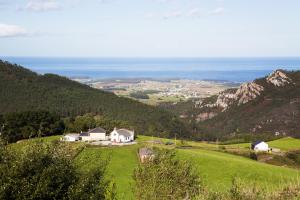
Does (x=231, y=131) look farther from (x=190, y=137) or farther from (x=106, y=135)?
(x=106, y=135)

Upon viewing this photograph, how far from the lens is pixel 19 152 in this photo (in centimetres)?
2289

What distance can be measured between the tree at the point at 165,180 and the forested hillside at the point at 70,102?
98642 mm

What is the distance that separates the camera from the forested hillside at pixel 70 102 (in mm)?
145000

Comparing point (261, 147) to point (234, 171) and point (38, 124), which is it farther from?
point (38, 124)

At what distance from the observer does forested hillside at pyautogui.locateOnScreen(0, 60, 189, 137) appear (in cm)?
14500

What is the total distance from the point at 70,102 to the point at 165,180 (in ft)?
430

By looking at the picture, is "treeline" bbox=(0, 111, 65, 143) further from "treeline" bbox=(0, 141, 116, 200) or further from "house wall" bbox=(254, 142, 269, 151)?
"treeline" bbox=(0, 141, 116, 200)

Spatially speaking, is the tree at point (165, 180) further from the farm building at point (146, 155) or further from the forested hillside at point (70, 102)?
the forested hillside at point (70, 102)

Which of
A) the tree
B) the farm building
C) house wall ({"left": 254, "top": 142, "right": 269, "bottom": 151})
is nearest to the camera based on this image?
the tree

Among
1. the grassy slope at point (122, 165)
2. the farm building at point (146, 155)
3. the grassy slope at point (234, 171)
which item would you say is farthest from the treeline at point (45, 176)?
the grassy slope at point (234, 171)

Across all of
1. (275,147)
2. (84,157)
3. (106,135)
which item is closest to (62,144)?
(84,157)

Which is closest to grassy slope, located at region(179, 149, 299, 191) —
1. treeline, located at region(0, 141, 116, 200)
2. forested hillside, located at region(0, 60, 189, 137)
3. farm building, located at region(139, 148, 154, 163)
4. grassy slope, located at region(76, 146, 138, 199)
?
farm building, located at region(139, 148, 154, 163)

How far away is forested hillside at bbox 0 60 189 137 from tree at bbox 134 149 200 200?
3884 inches

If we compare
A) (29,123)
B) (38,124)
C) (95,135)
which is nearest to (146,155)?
(95,135)
